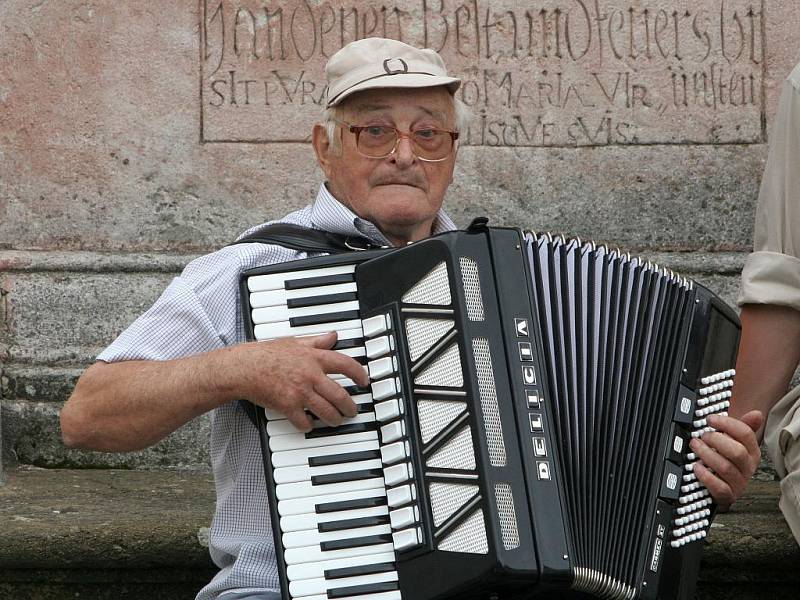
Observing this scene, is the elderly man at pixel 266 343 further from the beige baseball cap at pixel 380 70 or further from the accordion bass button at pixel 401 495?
the accordion bass button at pixel 401 495

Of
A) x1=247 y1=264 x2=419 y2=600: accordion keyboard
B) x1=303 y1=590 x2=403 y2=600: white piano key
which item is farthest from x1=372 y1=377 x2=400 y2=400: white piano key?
x1=303 y1=590 x2=403 y2=600: white piano key

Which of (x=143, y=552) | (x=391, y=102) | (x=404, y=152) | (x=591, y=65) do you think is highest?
(x=591, y=65)

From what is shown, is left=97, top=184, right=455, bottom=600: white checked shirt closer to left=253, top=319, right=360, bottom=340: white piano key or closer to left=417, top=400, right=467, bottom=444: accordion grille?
left=253, top=319, right=360, bottom=340: white piano key

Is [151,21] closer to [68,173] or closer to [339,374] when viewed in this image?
[68,173]

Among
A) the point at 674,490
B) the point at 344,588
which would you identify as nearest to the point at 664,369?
the point at 674,490

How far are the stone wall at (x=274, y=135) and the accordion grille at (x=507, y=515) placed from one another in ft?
6.13

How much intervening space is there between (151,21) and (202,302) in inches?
70.8

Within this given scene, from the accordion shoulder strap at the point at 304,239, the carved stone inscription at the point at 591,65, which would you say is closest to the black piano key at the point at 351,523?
the accordion shoulder strap at the point at 304,239

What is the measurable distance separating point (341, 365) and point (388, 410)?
4.5 inches

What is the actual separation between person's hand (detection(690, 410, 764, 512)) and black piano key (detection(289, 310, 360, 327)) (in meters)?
0.72

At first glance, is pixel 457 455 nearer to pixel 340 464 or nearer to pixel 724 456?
pixel 340 464

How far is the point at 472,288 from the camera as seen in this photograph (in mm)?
2330

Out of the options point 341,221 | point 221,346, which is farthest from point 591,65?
point 221,346

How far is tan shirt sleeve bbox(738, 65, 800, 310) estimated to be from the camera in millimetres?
3023
